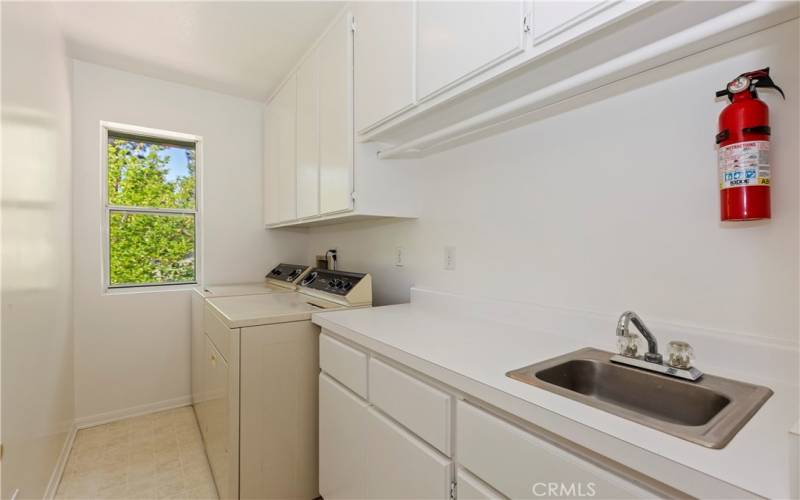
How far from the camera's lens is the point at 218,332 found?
196 cm

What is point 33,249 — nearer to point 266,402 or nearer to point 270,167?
point 266,402

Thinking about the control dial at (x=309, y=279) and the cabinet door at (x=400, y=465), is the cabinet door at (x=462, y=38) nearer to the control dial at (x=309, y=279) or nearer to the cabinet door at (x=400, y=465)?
the cabinet door at (x=400, y=465)

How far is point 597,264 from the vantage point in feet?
4.28

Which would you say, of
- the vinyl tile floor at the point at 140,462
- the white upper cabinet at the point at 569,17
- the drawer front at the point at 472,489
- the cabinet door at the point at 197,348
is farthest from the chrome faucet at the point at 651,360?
the cabinet door at the point at 197,348

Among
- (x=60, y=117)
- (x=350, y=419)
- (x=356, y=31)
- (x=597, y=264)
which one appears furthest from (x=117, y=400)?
(x=597, y=264)

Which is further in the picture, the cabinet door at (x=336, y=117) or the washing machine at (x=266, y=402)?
the cabinet door at (x=336, y=117)

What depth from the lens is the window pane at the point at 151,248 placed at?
9.55 ft

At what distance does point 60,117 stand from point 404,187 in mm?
2062

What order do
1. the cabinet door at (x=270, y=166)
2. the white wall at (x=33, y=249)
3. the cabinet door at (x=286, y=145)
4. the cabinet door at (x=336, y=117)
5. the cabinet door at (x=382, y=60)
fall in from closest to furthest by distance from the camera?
the white wall at (x=33, y=249) → the cabinet door at (x=382, y=60) → the cabinet door at (x=336, y=117) → the cabinet door at (x=286, y=145) → the cabinet door at (x=270, y=166)

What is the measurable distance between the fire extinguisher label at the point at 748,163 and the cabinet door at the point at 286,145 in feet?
7.72

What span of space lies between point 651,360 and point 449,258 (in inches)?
40.0

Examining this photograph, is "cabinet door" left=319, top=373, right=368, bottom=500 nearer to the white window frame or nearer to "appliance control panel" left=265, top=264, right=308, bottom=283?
"appliance control panel" left=265, top=264, right=308, bottom=283

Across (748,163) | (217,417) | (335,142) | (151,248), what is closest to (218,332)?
(217,417)

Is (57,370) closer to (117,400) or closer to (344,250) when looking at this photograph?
(117,400)
